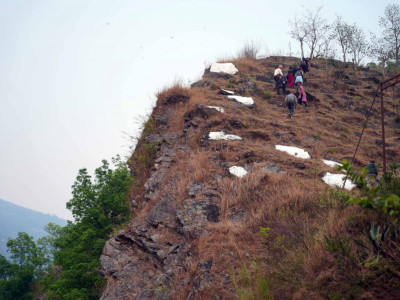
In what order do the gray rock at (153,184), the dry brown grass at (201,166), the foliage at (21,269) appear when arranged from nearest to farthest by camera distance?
1. the dry brown grass at (201,166)
2. the gray rock at (153,184)
3. the foliage at (21,269)

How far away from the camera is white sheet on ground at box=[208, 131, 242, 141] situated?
926cm

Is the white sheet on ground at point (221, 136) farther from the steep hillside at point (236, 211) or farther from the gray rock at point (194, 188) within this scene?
the gray rock at point (194, 188)

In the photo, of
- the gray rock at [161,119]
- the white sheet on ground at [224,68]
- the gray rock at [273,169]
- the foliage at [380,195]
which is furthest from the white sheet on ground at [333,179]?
the white sheet on ground at [224,68]

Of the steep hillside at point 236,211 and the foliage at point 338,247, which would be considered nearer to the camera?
the foliage at point 338,247

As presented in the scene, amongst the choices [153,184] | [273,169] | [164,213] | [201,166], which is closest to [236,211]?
[164,213]

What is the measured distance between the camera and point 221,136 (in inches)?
369

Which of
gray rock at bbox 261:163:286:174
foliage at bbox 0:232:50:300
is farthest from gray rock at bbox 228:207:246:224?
foliage at bbox 0:232:50:300

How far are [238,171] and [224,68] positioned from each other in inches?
434

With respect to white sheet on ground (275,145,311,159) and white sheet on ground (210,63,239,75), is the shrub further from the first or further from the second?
white sheet on ground (275,145,311,159)

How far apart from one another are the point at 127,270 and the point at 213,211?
210 cm

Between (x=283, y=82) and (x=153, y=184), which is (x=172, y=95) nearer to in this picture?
(x=153, y=184)

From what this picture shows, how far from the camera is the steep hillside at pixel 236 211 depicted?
11.9 feet

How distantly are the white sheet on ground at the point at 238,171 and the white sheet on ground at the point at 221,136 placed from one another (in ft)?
5.87

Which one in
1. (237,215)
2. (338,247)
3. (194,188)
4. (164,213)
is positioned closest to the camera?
(338,247)
